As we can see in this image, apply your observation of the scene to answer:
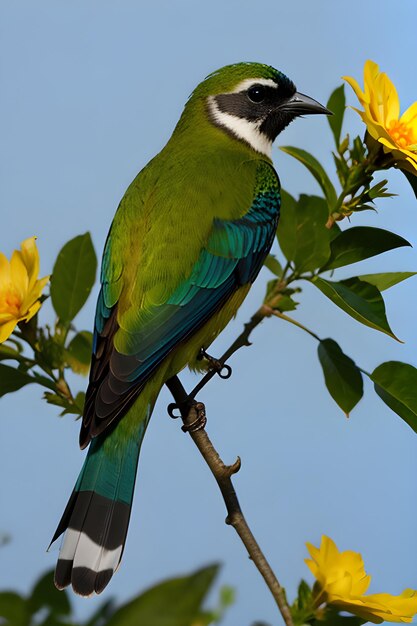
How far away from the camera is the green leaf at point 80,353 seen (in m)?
2.38

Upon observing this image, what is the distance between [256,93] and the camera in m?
3.47

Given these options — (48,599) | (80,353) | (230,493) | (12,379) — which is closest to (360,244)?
(230,493)

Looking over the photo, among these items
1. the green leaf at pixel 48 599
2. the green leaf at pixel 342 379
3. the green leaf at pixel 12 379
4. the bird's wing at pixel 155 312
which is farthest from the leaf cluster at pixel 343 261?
the green leaf at pixel 48 599

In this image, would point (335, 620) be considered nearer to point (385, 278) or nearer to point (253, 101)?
point (385, 278)

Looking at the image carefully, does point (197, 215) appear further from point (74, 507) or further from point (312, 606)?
point (312, 606)

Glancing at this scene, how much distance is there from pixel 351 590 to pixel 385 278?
0.88m

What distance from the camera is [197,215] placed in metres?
2.64

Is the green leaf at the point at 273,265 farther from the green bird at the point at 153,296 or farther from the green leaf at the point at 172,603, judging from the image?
the green leaf at the point at 172,603

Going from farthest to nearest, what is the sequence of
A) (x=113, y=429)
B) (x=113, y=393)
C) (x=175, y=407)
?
1. (x=175, y=407)
2. (x=113, y=429)
3. (x=113, y=393)

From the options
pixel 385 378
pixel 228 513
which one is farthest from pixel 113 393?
pixel 385 378

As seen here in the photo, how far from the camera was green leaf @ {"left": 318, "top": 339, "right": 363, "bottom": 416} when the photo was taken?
2.20 metres

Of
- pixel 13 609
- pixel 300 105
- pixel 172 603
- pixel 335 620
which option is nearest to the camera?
pixel 172 603

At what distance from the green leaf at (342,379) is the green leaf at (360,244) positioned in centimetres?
25

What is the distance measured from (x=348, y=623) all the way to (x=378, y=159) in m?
1.18
